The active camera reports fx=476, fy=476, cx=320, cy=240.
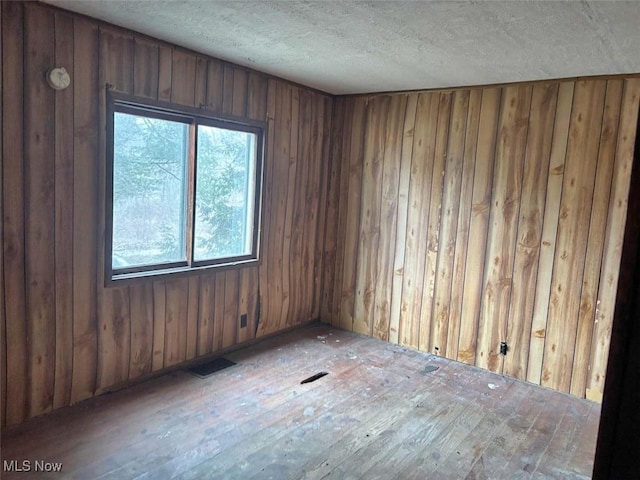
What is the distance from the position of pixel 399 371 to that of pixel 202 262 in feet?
5.68

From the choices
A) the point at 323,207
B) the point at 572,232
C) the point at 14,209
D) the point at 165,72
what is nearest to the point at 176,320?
the point at 14,209

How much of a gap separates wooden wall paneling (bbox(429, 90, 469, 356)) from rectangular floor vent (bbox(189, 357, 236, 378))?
5.73 ft

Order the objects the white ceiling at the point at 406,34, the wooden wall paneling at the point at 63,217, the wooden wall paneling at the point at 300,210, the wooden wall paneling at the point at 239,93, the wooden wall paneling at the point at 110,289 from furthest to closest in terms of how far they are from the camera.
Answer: the wooden wall paneling at the point at 300,210
the wooden wall paneling at the point at 239,93
the wooden wall paneling at the point at 110,289
the wooden wall paneling at the point at 63,217
the white ceiling at the point at 406,34

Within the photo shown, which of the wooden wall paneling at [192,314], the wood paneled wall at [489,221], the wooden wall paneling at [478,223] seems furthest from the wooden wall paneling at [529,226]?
the wooden wall paneling at [192,314]

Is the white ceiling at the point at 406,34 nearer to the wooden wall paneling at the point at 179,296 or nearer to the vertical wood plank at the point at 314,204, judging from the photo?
the wooden wall paneling at the point at 179,296

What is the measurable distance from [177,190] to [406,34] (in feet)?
5.93

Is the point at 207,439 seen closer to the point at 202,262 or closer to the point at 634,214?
the point at 202,262

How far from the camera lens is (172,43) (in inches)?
120

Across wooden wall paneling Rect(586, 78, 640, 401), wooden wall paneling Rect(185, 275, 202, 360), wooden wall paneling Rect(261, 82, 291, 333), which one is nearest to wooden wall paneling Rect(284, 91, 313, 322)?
wooden wall paneling Rect(261, 82, 291, 333)

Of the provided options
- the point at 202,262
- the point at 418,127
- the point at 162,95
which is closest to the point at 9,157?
the point at 162,95

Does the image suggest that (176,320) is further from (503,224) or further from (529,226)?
(529,226)

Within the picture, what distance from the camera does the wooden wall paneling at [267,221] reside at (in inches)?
154

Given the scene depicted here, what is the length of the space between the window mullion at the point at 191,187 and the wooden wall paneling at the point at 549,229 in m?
2.56

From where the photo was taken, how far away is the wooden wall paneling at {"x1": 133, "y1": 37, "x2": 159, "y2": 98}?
9.57 feet
